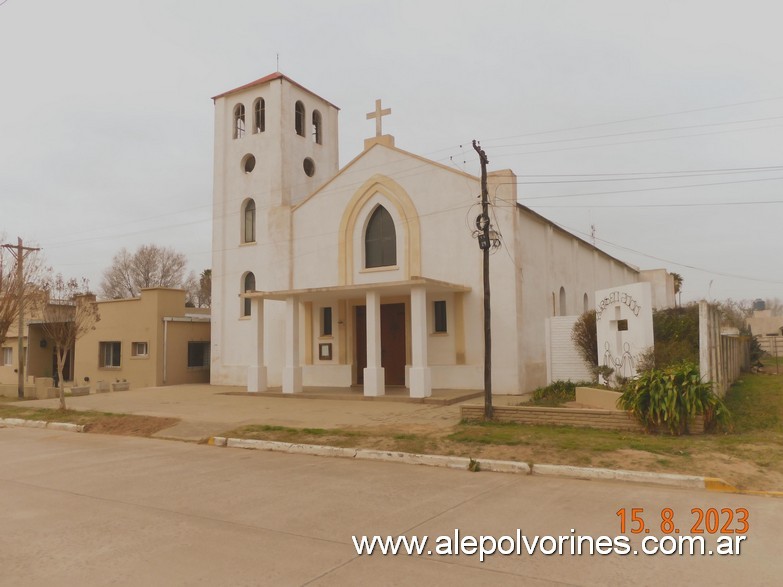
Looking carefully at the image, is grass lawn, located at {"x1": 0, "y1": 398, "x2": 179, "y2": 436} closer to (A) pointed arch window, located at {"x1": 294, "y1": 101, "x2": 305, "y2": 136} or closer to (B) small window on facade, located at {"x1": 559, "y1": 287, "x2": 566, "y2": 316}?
(A) pointed arch window, located at {"x1": 294, "y1": 101, "x2": 305, "y2": 136}

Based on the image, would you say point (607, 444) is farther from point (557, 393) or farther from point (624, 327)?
point (557, 393)

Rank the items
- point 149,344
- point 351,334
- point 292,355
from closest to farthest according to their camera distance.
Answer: point 292,355 < point 351,334 < point 149,344

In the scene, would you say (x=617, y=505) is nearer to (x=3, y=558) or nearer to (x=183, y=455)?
(x=3, y=558)

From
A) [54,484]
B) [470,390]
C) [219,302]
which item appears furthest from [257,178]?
[54,484]

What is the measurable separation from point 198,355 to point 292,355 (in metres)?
10.1

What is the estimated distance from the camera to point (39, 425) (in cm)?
1518

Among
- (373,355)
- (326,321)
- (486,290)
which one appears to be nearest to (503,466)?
(486,290)

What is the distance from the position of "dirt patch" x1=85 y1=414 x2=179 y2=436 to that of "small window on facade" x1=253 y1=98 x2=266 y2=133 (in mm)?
15020

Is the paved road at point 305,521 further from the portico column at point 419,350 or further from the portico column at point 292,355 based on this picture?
the portico column at point 292,355

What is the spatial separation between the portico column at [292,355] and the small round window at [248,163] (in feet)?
28.1

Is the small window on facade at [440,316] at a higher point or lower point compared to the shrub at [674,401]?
higher

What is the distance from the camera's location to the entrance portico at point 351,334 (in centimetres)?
1788
